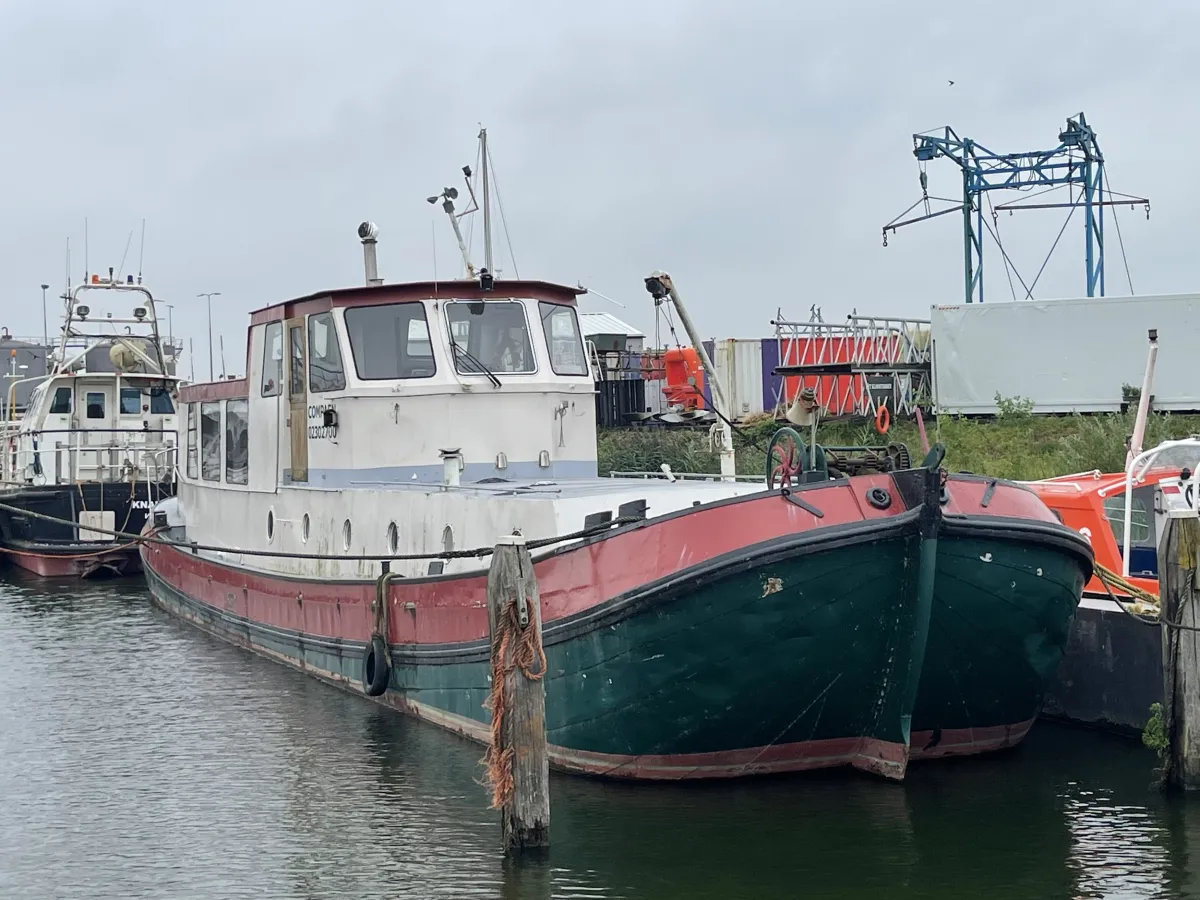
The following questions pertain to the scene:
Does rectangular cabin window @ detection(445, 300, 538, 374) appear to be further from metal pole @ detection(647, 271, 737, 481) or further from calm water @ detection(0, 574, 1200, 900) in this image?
calm water @ detection(0, 574, 1200, 900)

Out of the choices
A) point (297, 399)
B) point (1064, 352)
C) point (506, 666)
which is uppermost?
point (1064, 352)

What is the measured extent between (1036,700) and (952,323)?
15.0m

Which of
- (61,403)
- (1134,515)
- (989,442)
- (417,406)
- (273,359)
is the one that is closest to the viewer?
(1134,515)

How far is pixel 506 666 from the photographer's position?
29.0 ft

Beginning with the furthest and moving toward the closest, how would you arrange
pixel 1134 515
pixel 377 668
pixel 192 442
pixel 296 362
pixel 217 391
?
pixel 192 442
pixel 217 391
pixel 296 362
pixel 1134 515
pixel 377 668

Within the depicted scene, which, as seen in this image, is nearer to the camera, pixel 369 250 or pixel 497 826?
pixel 497 826

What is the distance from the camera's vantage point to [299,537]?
14852 millimetres

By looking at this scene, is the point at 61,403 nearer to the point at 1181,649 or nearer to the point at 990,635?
the point at 990,635

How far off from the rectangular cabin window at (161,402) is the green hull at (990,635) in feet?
70.3

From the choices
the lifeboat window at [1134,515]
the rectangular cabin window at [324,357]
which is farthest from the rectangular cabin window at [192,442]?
the lifeboat window at [1134,515]

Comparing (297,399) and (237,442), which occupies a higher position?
(297,399)

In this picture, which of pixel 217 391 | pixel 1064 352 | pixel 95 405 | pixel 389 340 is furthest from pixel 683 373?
pixel 95 405

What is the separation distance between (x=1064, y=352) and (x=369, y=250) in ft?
41.3

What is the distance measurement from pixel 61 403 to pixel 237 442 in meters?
13.0
